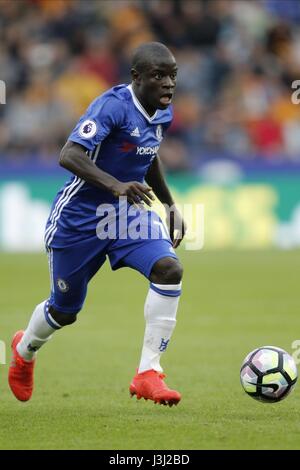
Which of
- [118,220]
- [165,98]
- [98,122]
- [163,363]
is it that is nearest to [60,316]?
[118,220]

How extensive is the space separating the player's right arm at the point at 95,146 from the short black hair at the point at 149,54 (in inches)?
10.5

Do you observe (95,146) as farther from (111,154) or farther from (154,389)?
(154,389)

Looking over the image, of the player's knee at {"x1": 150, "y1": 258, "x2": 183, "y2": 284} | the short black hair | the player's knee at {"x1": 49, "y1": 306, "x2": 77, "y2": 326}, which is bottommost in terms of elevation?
the player's knee at {"x1": 49, "y1": 306, "x2": 77, "y2": 326}

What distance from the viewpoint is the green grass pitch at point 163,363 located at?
5715mm

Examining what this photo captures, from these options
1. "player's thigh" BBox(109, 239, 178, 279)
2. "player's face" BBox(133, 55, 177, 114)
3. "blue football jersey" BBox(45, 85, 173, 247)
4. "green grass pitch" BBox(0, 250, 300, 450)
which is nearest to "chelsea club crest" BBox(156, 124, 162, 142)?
"blue football jersey" BBox(45, 85, 173, 247)

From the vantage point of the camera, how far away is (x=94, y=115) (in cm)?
643

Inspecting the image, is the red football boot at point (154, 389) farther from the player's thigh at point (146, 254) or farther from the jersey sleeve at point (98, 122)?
the jersey sleeve at point (98, 122)

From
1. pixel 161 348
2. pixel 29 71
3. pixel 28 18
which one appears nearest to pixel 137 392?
pixel 161 348

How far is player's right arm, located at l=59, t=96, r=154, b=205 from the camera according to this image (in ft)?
20.1

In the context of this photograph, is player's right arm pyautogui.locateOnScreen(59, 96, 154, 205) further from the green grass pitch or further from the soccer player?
the green grass pitch

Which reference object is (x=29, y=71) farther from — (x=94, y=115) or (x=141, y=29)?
(x=94, y=115)

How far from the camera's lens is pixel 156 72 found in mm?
6512

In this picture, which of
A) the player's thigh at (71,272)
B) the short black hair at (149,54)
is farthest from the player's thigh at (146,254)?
the short black hair at (149,54)

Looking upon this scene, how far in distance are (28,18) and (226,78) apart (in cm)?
437
